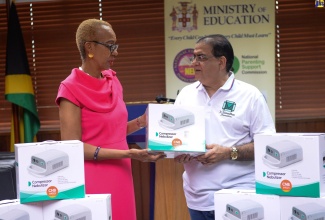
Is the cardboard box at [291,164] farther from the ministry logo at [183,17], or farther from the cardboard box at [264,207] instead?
the ministry logo at [183,17]

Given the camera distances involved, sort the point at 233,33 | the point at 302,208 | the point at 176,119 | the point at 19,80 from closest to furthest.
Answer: the point at 302,208, the point at 176,119, the point at 233,33, the point at 19,80

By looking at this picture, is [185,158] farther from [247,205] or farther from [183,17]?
[183,17]

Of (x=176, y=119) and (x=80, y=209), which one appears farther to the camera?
(x=176, y=119)

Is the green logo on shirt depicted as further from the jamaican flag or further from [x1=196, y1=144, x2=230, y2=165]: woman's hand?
the jamaican flag

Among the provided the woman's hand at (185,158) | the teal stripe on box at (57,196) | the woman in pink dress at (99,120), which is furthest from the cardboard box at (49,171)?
the woman's hand at (185,158)

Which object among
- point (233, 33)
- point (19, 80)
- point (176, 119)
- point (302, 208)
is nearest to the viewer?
point (302, 208)

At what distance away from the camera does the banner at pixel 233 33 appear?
15.8ft

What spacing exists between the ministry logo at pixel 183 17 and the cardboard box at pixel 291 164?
9.72ft

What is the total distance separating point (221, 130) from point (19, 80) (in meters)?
3.17

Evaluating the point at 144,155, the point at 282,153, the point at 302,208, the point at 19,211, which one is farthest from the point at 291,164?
the point at 19,211

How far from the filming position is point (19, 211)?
79.3 inches

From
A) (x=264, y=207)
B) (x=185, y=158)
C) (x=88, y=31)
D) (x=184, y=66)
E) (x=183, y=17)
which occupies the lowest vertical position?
(x=264, y=207)

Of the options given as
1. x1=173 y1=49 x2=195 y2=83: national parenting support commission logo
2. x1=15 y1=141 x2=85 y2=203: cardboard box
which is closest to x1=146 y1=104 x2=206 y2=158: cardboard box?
x1=15 y1=141 x2=85 y2=203: cardboard box

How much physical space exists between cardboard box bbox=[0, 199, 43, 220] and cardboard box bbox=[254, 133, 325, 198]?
854 millimetres
